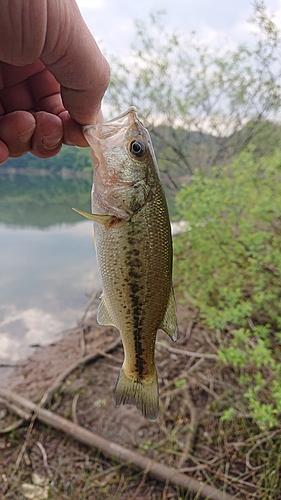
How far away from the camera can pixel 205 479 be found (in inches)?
118

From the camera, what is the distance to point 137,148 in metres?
1.30

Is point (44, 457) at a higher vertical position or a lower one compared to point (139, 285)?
lower

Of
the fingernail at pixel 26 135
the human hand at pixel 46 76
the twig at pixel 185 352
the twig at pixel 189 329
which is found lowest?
the twig at pixel 185 352

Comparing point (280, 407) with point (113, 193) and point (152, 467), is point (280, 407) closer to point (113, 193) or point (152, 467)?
point (152, 467)

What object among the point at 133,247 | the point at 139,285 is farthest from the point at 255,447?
the point at 133,247

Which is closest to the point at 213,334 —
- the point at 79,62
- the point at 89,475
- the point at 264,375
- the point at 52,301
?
the point at 264,375

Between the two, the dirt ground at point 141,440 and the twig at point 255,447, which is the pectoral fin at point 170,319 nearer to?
the dirt ground at point 141,440

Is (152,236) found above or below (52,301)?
above

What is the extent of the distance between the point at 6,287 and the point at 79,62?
759 centimetres

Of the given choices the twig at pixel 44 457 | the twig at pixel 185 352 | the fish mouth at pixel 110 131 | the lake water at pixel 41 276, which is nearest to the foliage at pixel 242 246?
the twig at pixel 185 352

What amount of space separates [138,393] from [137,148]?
0.88m

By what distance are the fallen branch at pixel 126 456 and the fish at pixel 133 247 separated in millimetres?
2078

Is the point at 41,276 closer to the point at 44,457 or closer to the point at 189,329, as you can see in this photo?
the point at 189,329

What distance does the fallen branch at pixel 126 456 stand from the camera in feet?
9.26
